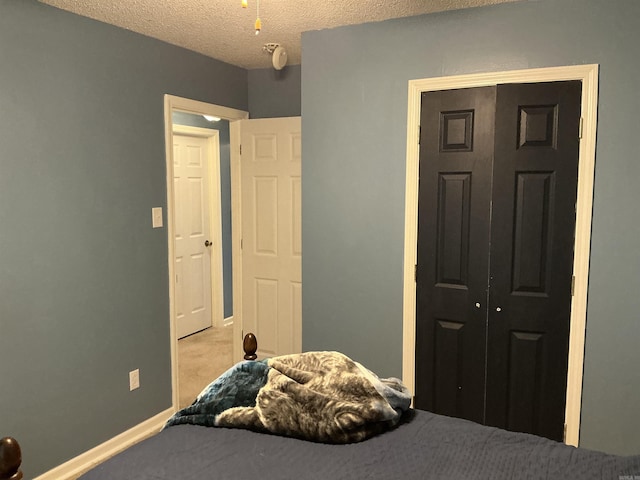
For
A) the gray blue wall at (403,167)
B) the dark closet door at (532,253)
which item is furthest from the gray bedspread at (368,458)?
the gray blue wall at (403,167)

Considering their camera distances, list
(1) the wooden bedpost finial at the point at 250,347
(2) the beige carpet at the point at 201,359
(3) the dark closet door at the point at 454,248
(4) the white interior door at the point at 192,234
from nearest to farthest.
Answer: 1. (1) the wooden bedpost finial at the point at 250,347
2. (3) the dark closet door at the point at 454,248
3. (2) the beige carpet at the point at 201,359
4. (4) the white interior door at the point at 192,234

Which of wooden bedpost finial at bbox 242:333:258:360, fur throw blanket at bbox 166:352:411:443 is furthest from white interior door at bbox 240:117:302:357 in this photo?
fur throw blanket at bbox 166:352:411:443

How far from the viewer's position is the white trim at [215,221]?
538 centimetres

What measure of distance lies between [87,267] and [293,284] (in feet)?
5.27

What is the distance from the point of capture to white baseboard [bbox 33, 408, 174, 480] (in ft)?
9.12

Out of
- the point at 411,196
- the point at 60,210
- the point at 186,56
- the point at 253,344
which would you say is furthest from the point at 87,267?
the point at 411,196

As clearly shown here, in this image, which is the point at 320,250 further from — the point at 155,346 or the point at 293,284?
the point at 155,346

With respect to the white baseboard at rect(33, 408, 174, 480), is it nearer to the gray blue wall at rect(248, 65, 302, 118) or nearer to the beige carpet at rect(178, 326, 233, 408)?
the beige carpet at rect(178, 326, 233, 408)

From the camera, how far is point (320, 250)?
3.20 meters

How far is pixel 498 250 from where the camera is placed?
9.00 feet

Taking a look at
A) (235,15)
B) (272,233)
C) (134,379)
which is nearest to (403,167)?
(235,15)

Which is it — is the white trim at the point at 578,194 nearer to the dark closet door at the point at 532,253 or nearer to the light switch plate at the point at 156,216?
the dark closet door at the point at 532,253

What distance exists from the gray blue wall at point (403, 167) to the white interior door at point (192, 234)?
2274 mm

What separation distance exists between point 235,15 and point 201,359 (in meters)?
2.95
